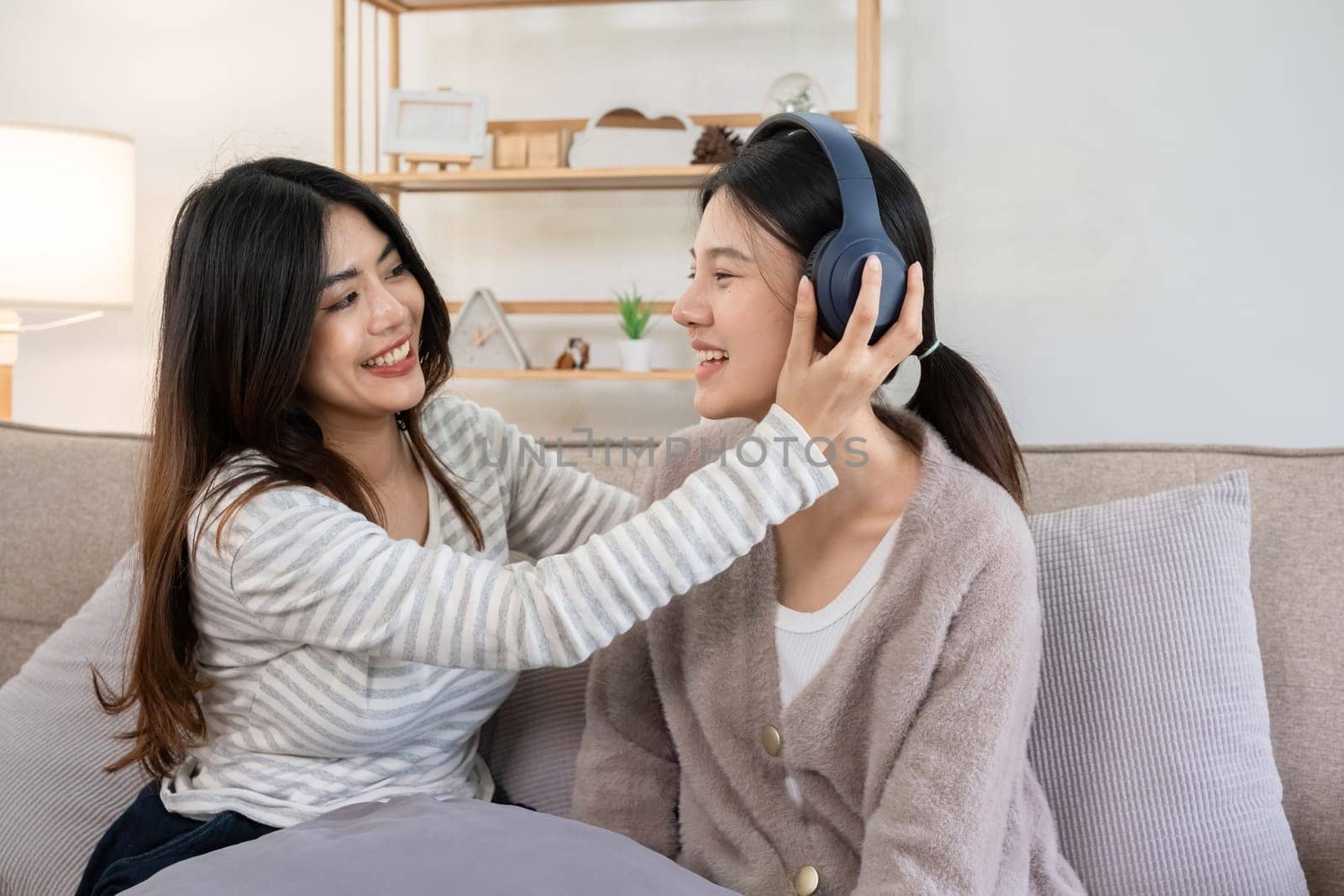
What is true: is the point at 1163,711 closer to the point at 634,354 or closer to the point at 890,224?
the point at 890,224

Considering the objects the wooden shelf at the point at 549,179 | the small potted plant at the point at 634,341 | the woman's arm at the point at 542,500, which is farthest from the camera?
the small potted plant at the point at 634,341

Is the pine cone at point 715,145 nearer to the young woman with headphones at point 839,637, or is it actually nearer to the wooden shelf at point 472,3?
the wooden shelf at point 472,3

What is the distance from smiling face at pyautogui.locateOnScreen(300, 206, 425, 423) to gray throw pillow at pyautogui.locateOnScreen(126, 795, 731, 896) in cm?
45

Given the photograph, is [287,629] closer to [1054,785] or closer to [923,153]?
[1054,785]

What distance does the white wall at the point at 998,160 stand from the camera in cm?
260

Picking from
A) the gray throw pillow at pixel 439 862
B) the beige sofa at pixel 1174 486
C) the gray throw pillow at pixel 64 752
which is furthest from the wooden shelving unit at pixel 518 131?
the gray throw pillow at pixel 439 862

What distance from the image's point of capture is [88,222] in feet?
8.68

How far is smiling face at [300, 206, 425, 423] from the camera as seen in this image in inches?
47.4

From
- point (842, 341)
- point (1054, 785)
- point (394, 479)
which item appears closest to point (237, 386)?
point (394, 479)

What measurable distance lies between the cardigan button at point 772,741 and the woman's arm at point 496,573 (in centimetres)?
21

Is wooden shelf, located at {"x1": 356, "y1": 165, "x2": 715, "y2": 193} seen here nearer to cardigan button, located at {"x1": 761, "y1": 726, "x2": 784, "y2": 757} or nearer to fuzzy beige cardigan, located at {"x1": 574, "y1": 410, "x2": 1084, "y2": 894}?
fuzzy beige cardigan, located at {"x1": 574, "y1": 410, "x2": 1084, "y2": 894}

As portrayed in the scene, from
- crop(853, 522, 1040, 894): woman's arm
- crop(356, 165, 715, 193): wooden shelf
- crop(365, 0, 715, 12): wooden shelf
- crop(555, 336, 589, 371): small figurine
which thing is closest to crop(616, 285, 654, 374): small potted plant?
crop(555, 336, 589, 371): small figurine

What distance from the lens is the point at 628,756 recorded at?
1315mm

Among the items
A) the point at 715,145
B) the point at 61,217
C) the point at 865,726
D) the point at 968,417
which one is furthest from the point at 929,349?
the point at 61,217
